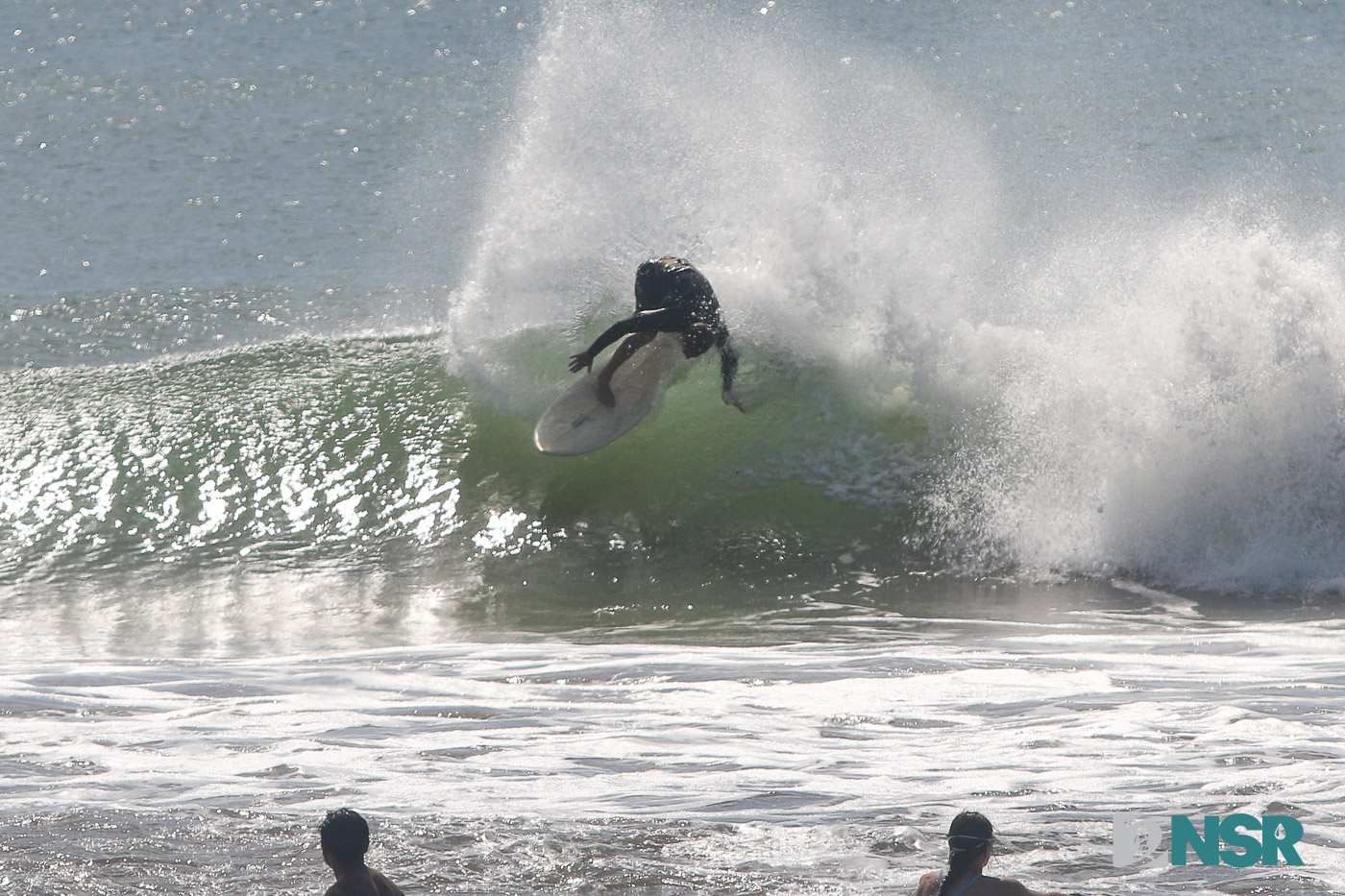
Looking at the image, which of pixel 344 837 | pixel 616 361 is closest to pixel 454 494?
pixel 616 361

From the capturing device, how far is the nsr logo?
394cm

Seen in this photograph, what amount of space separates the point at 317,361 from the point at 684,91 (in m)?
4.99

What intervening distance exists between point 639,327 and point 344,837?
17.5 ft

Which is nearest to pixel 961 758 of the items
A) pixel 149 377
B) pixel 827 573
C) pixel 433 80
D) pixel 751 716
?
pixel 751 716

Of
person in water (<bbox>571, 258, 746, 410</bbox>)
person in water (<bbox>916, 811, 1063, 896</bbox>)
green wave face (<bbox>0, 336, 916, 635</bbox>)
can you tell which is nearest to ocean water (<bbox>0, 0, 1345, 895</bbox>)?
green wave face (<bbox>0, 336, 916, 635</bbox>)

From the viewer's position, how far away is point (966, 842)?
3.06 m

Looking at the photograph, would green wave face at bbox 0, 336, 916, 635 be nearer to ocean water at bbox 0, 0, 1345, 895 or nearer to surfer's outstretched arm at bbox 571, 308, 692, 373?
ocean water at bbox 0, 0, 1345, 895

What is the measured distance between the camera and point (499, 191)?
1109 centimetres

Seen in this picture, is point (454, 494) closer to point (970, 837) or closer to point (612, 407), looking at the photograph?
point (612, 407)

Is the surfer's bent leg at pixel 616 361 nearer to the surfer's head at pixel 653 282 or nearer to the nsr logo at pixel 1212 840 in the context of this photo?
the surfer's head at pixel 653 282

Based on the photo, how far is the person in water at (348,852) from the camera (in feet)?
10.3

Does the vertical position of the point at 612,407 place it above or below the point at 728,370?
below

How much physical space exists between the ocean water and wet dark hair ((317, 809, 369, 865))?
2.40 feet

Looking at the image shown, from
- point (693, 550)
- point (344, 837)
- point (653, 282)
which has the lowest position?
point (344, 837)
